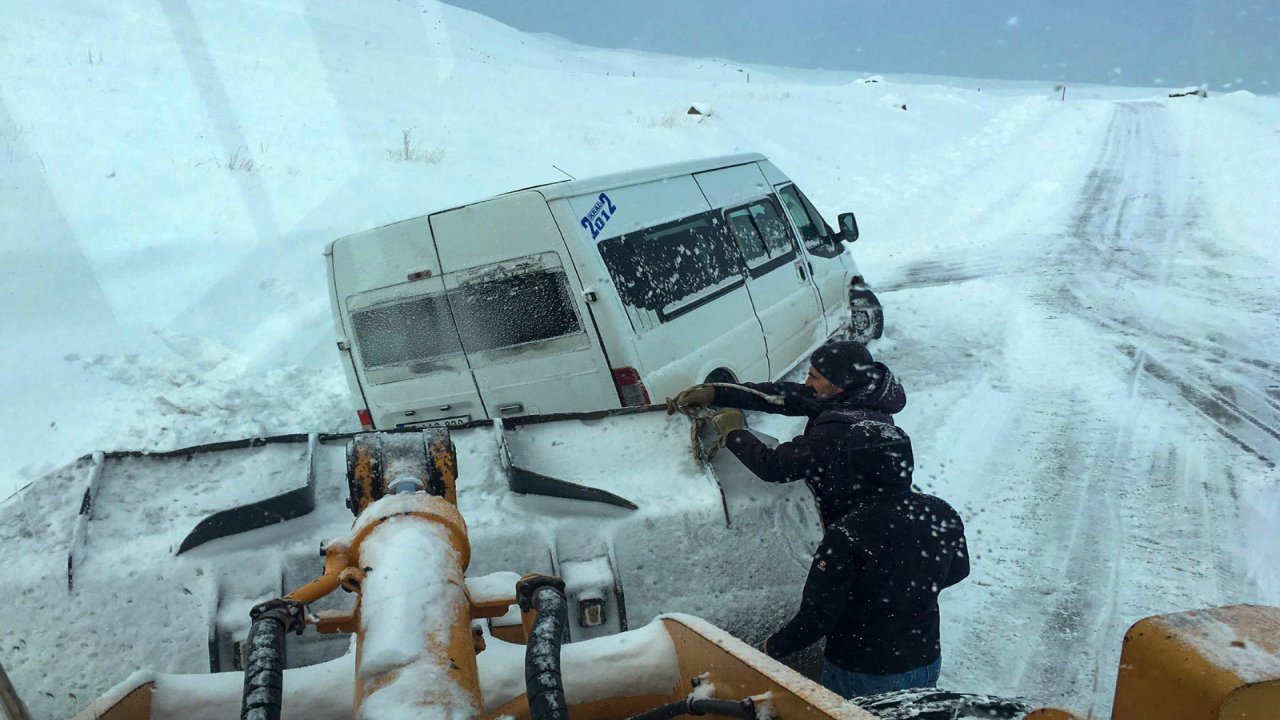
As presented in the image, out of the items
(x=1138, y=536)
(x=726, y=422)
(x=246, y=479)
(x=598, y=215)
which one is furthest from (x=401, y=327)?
(x=1138, y=536)

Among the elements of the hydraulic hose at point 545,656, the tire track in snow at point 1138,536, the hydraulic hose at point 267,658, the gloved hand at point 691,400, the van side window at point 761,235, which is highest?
the van side window at point 761,235

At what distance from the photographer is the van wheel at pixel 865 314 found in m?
8.73

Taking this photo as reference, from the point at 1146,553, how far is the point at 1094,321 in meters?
5.58

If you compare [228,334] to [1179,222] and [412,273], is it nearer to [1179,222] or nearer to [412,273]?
[412,273]

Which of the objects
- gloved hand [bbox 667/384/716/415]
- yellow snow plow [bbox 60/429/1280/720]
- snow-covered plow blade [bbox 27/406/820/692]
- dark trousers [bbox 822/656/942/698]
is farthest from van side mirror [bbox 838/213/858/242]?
yellow snow plow [bbox 60/429/1280/720]

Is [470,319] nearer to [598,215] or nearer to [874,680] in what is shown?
[598,215]

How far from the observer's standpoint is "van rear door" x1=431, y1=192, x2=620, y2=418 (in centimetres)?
487

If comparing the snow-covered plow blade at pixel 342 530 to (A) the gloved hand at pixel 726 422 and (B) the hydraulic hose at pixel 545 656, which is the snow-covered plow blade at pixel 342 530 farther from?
(B) the hydraulic hose at pixel 545 656

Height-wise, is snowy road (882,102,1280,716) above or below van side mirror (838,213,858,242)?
below

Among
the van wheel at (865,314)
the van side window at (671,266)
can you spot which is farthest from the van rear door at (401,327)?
the van wheel at (865,314)

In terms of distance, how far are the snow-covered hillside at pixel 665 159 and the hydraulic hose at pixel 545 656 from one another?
1872mm

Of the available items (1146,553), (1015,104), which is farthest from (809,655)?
(1015,104)

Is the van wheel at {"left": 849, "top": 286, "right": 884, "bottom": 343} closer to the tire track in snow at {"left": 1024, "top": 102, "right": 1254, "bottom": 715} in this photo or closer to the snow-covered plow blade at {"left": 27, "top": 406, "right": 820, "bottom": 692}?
the tire track in snow at {"left": 1024, "top": 102, "right": 1254, "bottom": 715}

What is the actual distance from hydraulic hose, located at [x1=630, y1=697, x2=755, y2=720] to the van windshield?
3246mm
